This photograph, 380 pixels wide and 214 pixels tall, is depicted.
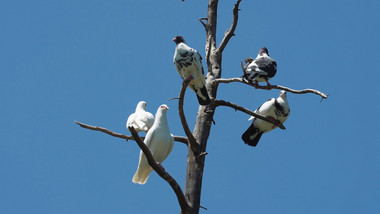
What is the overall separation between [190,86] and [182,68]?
276 millimetres

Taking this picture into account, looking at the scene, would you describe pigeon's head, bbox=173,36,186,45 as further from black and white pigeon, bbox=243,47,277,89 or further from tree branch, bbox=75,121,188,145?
tree branch, bbox=75,121,188,145

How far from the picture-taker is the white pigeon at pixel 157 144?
24.1 ft

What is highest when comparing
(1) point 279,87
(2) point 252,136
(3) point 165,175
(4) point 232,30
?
(4) point 232,30

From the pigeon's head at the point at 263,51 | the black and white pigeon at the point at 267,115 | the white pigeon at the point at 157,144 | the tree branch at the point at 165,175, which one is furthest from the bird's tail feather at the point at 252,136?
the tree branch at the point at 165,175

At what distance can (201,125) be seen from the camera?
723 centimetres

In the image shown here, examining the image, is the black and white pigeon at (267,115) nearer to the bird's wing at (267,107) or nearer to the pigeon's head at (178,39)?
the bird's wing at (267,107)

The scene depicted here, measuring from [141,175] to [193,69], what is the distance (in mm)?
1508

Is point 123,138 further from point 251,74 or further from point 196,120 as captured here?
point 251,74

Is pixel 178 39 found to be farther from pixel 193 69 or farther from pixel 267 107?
pixel 267 107

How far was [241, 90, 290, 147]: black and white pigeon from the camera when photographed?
8.89 meters

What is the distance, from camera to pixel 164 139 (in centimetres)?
735

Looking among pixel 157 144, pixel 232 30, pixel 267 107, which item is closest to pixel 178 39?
pixel 232 30

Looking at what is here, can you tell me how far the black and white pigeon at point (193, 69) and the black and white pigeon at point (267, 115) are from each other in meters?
1.75

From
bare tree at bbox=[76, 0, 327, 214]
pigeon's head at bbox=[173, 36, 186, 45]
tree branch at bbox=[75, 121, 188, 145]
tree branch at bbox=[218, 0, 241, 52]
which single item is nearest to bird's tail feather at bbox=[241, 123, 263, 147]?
bare tree at bbox=[76, 0, 327, 214]
